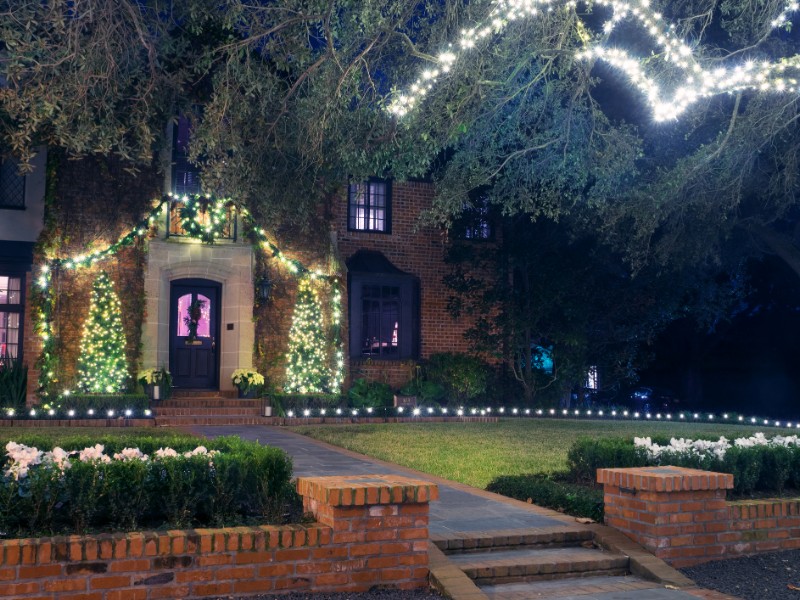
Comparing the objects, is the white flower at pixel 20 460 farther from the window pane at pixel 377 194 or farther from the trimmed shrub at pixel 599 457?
the window pane at pixel 377 194

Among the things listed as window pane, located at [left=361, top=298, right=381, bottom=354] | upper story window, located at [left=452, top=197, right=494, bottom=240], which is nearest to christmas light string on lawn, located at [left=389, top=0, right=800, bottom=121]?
window pane, located at [left=361, top=298, right=381, bottom=354]

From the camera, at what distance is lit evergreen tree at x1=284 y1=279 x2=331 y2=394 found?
18.8m

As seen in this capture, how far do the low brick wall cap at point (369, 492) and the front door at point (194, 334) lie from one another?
546 inches

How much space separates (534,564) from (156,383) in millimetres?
12990

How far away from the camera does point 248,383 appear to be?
1798 centimetres

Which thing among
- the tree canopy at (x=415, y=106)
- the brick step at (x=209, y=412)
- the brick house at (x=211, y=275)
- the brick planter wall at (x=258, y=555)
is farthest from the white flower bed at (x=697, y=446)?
the brick step at (x=209, y=412)

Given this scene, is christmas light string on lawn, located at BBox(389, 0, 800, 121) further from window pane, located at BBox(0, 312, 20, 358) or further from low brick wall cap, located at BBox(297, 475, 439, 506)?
window pane, located at BBox(0, 312, 20, 358)

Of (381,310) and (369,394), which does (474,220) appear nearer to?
(381,310)

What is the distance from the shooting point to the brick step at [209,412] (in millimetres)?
16719

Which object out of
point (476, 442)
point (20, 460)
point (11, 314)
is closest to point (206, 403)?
point (11, 314)

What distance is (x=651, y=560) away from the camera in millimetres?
5875

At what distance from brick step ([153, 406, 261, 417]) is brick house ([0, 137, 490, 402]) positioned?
4.12 feet

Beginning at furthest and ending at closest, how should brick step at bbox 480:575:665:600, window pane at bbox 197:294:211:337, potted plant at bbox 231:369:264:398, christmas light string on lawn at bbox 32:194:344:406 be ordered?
window pane at bbox 197:294:211:337 → potted plant at bbox 231:369:264:398 → christmas light string on lawn at bbox 32:194:344:406 → brick step at bbox 480:575:665:600

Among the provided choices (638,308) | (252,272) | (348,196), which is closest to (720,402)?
(638,308)
